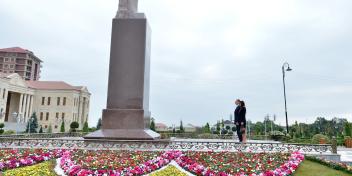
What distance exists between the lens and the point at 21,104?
2391 inches

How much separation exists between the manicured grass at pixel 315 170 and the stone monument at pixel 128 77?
5.37m

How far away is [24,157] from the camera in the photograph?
297 inches

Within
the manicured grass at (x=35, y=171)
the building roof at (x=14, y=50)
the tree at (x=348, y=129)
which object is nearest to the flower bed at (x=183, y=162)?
the manicured grass at (x=35, y=171)

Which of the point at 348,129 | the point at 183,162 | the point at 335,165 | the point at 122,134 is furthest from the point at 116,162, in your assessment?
the point at 348,129

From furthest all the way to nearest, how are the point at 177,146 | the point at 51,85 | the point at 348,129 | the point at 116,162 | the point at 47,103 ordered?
the point at 51,85 < the point at 47,103 < the point at 348,129 < the point at 177,146 < the point at 116,162

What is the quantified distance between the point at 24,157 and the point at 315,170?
7843 millimetres

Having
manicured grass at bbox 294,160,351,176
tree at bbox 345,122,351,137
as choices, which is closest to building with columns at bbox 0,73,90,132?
tree at bbox 345,122,351,137

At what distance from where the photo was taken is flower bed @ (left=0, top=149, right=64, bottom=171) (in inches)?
273

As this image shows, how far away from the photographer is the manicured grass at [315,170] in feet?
21.9

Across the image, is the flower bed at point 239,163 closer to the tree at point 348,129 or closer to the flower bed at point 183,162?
the flower bed at point 183,162

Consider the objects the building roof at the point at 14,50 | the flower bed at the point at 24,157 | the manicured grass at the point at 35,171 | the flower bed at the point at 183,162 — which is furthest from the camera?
the building roof at the point at 14,50

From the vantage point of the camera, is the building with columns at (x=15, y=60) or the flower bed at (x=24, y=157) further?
the building with columns at (x=15, y=60)

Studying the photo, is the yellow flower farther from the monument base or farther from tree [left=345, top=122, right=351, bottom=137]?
tree [left=345, top=122, right=351, bottom=137]

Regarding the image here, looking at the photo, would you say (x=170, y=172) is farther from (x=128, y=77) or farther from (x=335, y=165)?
(x=128, y=77)
